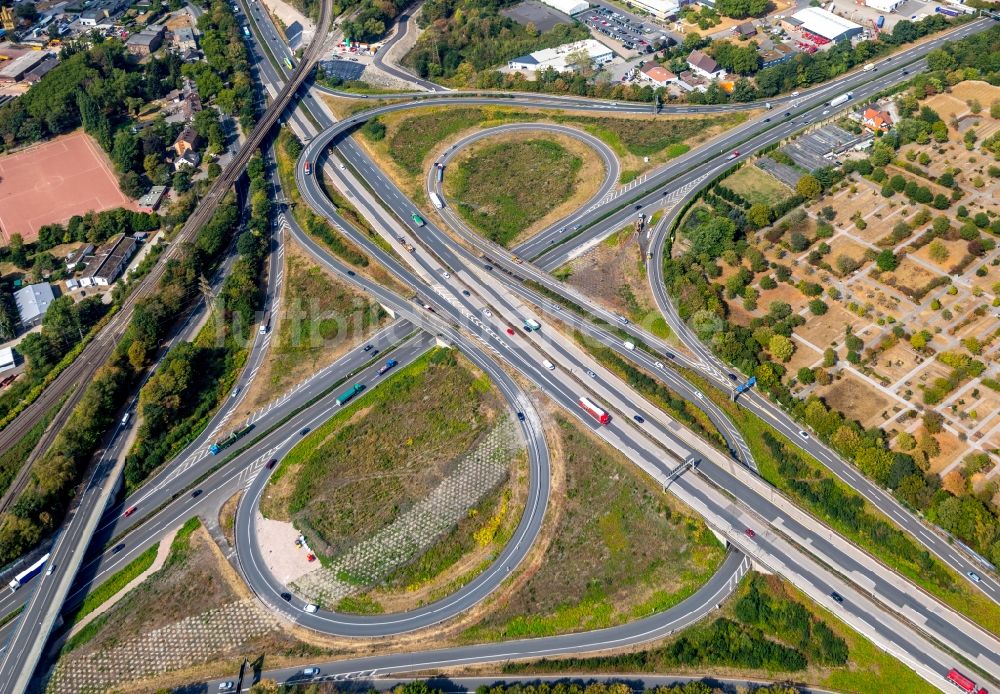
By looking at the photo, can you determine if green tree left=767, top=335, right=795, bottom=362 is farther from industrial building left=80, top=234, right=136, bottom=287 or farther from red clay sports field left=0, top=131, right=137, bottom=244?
red clay sports field left=0, top=131, right=137, bottom=244

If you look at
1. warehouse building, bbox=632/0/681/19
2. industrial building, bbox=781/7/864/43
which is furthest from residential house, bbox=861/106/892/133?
warehouse building, bbox=632/0/681/19

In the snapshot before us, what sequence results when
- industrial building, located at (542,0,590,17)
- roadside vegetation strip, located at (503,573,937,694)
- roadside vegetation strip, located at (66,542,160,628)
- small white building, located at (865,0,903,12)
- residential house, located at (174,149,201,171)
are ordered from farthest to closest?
industrial building, located at (542,0,590,17) → small white building, located at (865,0,903,12) → residential house, located at (174,149,201,171) → roadside vegetation strip, located at (66,542,160,628) → roadside vegetation strip, located at (503,573,937,694)

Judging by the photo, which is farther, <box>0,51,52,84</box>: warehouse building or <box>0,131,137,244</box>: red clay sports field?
<box>0,51,52,84</box>: warehouse building

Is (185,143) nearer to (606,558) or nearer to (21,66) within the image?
(21,66)

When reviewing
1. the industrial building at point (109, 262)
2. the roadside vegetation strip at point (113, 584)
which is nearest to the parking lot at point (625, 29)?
the industrial building at point (109, 262)

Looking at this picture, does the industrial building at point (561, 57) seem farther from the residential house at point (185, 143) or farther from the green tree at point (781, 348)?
the green tree at point (781, 348)

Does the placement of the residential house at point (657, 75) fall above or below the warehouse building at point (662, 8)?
below

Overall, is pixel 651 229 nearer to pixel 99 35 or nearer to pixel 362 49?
pixel 362 49

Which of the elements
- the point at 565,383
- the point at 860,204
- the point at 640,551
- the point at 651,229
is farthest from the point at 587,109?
the point at 640,551
